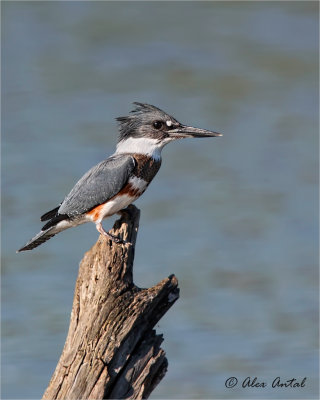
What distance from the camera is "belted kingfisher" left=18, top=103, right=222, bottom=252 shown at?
4996mm

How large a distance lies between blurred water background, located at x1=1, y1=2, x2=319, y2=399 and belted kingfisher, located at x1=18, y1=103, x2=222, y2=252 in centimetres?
147

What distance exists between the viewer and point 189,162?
898cm

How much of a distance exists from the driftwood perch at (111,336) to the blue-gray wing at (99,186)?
91cm

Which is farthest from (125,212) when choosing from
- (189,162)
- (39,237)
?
(189,162)

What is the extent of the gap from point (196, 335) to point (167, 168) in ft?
8.70

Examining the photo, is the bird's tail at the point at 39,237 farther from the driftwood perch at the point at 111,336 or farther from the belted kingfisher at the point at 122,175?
the driftwood perch at the point at 111,336

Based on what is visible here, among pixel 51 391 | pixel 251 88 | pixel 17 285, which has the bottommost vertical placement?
pixel 51 391


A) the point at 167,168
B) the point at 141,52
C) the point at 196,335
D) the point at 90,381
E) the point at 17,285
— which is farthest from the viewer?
the point at 141,52

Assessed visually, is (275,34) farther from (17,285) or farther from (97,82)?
(17,285)

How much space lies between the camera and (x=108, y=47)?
37.8 feet

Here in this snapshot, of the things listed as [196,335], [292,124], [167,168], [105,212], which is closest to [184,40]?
[292,124]

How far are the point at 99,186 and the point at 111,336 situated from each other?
1.31 metres

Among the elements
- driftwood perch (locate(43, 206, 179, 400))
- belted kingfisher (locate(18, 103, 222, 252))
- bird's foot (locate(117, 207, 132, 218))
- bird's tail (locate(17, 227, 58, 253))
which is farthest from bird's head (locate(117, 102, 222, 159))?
driftwood perch (locate(43, 206, 179, 400))

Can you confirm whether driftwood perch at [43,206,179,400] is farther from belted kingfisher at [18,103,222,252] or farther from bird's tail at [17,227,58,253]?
bird's tail at [17,227,58,253]
